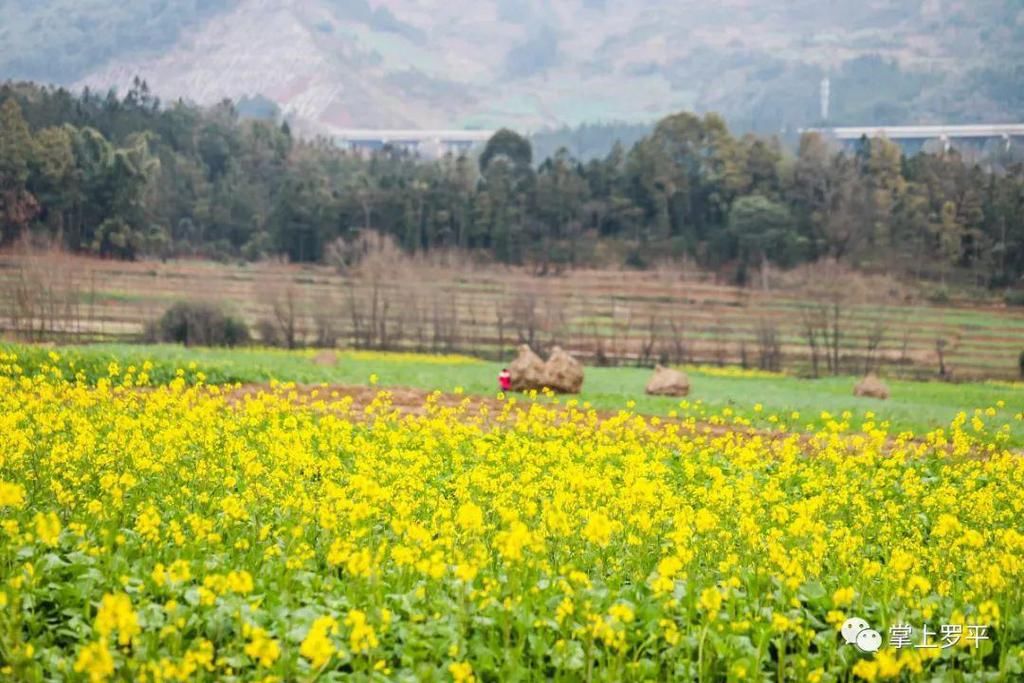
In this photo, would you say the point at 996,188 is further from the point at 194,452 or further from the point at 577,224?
the point at 194,452

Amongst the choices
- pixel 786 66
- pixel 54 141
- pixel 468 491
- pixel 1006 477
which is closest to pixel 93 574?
pixel 468 491

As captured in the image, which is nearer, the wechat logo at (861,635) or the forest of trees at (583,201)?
the wechat logo at (861,635)

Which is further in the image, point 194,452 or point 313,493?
point 194,452

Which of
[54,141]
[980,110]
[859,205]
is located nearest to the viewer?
[54,141]

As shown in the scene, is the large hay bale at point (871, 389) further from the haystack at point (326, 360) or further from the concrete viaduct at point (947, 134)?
the concrete viaduct at point (947, 134)

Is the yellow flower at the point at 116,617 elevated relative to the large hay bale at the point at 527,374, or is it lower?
elevated

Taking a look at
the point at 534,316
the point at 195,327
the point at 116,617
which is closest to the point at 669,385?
the point at 116,617

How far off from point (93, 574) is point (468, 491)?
10.2 feet

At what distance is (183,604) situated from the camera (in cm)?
532

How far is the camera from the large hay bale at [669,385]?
20516 mm

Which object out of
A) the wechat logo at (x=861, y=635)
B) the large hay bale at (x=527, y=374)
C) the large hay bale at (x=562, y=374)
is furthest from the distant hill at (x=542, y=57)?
the wechat logo at (x=861, y=635)

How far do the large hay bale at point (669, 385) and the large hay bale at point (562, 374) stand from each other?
155 centimetres

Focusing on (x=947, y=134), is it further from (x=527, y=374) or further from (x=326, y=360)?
(x=527, y=374)

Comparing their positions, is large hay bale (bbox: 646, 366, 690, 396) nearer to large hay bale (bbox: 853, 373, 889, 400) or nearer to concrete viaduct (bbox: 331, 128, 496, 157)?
large hay bale (bbox: 853, 373, 889, 400)
